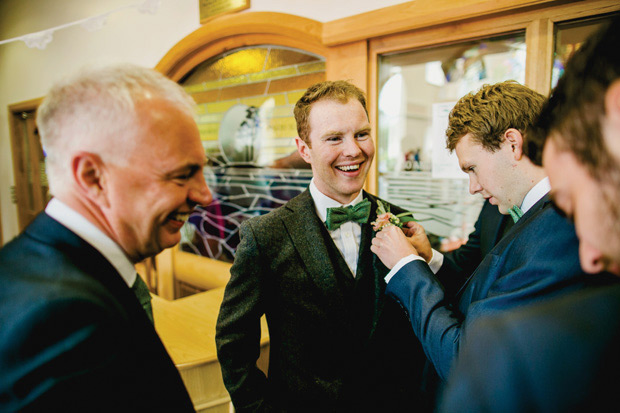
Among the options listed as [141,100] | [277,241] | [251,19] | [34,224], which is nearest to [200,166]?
[141,100]

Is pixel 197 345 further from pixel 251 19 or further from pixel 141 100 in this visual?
pixel 251 19

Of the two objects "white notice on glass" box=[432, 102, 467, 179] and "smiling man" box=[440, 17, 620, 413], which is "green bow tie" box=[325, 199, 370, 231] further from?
"white notice on glass" box=[432, 102, 467, 179]

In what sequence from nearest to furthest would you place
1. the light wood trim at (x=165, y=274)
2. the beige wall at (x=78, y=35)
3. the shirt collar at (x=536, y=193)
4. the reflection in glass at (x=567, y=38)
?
the shirt collar at (x=536, y=193) < the reflection in glass at (x=567, y=38) < the beige wall at (x=78, y=35) < the light wood trim at (x=165, y=274)

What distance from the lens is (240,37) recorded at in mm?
2947

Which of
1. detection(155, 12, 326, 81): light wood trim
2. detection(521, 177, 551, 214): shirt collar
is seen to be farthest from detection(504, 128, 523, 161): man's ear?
detection(155, 12, 326, 81): light wood trim

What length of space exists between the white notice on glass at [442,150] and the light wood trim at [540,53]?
452 millimetres

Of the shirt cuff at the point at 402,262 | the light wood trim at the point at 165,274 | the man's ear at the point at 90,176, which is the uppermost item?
the man's ear at the point at 90,176

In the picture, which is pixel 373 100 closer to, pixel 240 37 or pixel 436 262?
pixel 436 262

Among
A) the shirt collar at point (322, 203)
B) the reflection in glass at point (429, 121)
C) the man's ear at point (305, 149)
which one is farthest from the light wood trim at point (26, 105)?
the shirt collar at point (322, 203)

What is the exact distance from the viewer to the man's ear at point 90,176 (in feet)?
2.24

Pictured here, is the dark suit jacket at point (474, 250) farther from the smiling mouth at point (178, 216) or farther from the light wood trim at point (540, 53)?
the smiling mouth at point (178, 216)

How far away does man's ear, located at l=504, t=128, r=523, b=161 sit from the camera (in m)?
1.15

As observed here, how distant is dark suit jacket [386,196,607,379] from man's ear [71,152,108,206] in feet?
2.81

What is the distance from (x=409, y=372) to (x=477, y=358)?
3.16 feet
